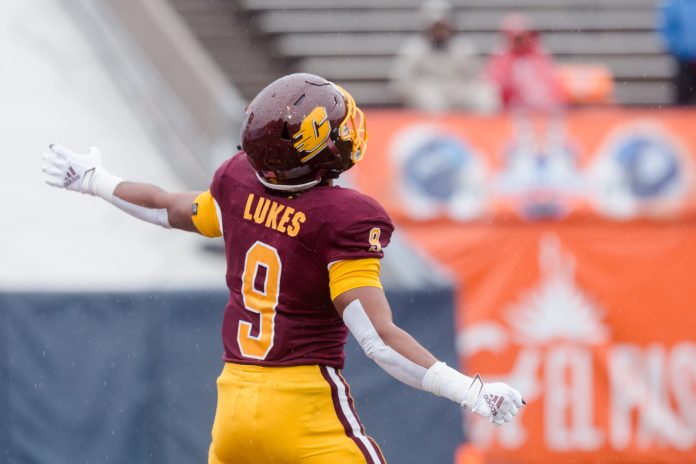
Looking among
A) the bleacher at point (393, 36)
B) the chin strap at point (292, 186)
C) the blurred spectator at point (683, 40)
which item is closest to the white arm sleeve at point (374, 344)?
the chin strap at point (292, 186)

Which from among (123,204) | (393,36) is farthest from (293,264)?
(393,36)

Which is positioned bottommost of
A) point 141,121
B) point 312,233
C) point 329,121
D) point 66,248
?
point 312,233

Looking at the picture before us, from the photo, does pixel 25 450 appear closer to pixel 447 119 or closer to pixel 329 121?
pixel 329 121

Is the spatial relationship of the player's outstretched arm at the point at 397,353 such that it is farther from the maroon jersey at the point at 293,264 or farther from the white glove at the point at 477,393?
the maroon jersey at the point at 293,264

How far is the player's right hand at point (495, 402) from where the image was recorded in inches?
172

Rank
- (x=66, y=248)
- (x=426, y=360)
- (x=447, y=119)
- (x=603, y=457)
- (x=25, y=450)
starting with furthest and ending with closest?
(x=447, y=119) → (x=603, y=457) → (x=66, y=248) → (x=25, y=450) → (x=426, y=360)

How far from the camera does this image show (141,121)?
10.9 meters

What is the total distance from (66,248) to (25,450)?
9.58 feet

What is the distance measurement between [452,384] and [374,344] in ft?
0.89

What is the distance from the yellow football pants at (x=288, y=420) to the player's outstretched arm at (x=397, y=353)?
22 cm

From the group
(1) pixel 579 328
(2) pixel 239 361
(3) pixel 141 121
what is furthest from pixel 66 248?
(2) pixel 239 361

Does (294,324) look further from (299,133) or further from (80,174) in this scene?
(80,174)

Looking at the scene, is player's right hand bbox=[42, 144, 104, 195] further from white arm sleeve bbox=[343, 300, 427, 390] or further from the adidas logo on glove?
white arm sleeve bbox=[343, 300, 427, 390]

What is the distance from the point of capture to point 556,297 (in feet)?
34.7
